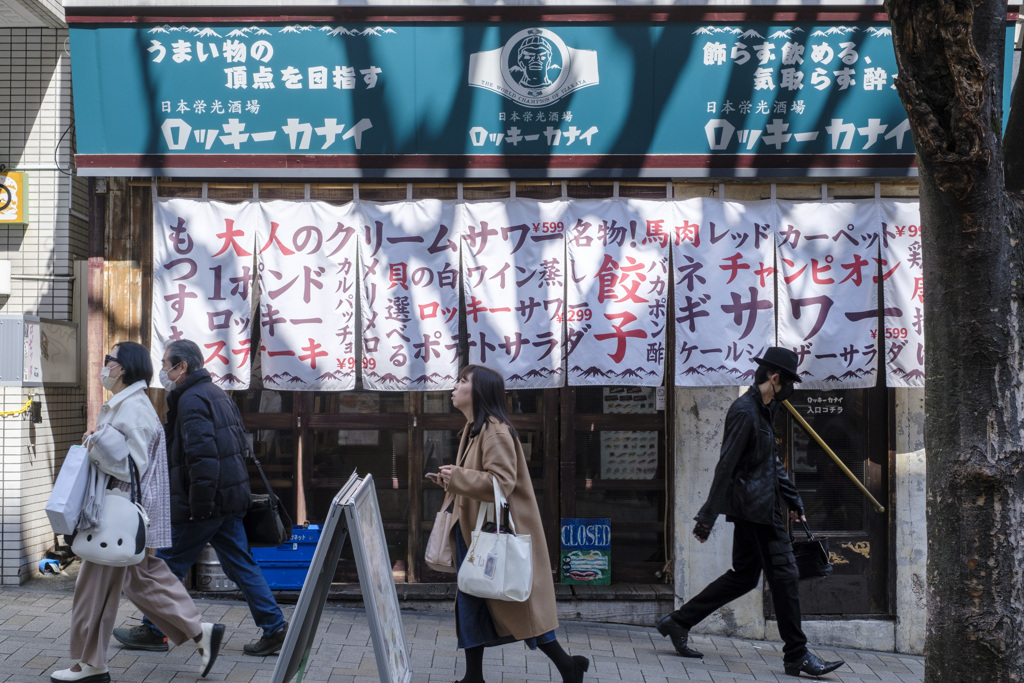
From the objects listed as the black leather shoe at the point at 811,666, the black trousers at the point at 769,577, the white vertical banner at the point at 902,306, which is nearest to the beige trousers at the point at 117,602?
the black trousers at the point at 769,577

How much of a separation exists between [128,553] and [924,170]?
14.9 ft

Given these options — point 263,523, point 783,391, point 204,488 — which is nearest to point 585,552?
point 783,391

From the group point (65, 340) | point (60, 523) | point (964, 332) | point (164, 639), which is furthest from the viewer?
point (65, 340)

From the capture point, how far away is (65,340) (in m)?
6.64

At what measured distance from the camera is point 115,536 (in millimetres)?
4258

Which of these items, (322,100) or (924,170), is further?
(322,100)

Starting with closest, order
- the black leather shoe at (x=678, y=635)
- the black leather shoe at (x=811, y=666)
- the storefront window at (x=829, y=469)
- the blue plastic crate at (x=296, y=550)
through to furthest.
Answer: the black leather shoe at (x=811, y=666) < the black leather shoe at (x=678, y=635) < the blue plastic crate at (x=296, y=550) < the storefront window at (x=829, y=469)

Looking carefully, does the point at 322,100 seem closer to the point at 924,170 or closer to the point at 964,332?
the point at 924,170

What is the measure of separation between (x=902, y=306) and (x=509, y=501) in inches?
148

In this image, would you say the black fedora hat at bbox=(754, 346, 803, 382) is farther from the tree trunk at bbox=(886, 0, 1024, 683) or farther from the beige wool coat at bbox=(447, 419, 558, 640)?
the beige wool coat at bbox=(447, 419, 558, 640)

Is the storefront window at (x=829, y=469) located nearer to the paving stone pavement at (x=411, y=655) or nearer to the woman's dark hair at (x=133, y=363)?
the paving stone pavement at (x=411, y=655)

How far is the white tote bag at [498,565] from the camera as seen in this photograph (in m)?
4.18

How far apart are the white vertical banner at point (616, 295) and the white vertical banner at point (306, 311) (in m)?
1.75

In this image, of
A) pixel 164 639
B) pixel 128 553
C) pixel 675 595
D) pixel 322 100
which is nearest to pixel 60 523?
pixel 128 553
